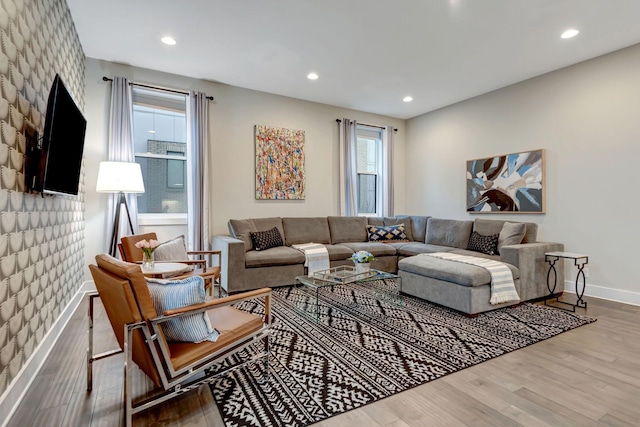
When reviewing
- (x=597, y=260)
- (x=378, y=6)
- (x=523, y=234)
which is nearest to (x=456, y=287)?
(x=523, y=234)

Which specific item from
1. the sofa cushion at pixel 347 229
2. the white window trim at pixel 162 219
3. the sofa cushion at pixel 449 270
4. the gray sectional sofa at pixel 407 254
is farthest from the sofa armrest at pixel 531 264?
the white window trim at pixel 162 219

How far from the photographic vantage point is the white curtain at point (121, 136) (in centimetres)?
399

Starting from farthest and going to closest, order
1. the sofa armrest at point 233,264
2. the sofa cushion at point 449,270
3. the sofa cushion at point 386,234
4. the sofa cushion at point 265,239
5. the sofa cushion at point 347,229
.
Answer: the sofa cushion at point 386,234, the sofa cushion at point 347,229, the sofa cushion at point 265,239, the sofa armrest at point 233,264, the sofa cushion at point 449,270

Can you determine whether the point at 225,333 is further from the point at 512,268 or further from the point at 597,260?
the point at 597,260

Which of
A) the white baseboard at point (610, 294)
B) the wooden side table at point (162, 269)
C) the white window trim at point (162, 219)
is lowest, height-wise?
the white baseboard at point (610, 294)

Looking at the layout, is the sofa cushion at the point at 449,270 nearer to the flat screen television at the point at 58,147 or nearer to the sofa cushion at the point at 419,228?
the sofa cushion at the point at 419,228

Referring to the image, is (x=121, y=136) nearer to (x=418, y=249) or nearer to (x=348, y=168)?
(x=348, y=168)

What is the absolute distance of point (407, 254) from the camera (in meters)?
4.91

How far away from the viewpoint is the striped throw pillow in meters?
1.55

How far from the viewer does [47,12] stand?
2357mm

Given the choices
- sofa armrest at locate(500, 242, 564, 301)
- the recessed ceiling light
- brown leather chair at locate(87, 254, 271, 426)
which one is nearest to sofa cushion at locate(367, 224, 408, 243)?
sofa armrest at locate(500, 242, 564, 301)

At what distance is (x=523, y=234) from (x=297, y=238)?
3.04 metres

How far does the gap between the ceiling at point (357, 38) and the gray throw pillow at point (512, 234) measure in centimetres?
203

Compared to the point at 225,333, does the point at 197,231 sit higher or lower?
higher
